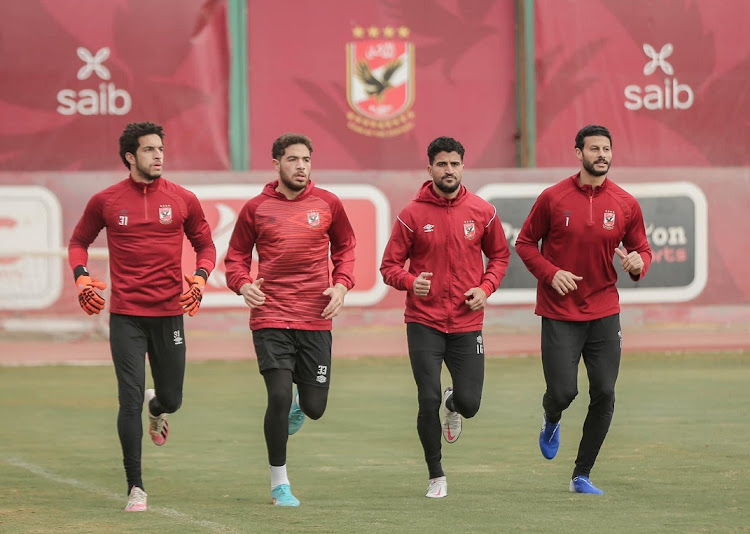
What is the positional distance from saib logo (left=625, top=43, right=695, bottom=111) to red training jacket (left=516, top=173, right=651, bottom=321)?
11.6m

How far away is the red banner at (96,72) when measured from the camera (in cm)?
1905

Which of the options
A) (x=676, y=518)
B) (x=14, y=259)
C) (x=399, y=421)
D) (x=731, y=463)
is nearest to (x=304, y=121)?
(x=14, y=259)

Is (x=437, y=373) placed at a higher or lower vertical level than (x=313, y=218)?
lower

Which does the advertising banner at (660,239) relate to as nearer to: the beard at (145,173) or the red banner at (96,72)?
the red banner at (96,72)

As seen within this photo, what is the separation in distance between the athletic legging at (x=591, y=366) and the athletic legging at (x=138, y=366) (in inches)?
92.6

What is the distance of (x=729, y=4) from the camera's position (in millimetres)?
20109

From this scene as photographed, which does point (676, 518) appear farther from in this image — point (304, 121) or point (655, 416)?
point (304, 121)

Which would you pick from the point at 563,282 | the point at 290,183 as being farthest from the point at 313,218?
the point at 563,282

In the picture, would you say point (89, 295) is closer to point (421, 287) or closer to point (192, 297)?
point (192, 297)

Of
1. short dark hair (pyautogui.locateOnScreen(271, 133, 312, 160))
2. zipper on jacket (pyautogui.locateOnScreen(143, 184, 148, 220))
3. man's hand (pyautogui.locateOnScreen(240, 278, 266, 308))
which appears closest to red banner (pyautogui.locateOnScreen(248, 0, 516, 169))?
zipper on jacket (pyautogui.locateOnScreen(143, 184, 148, 220))

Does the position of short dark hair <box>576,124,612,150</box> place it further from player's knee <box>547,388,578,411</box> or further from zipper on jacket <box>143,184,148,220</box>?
zipper on jacket <box>143,184,148,220</box>

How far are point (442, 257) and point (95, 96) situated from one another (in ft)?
38.0

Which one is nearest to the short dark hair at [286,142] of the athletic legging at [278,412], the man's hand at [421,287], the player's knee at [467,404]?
the man's hand at [421,287]

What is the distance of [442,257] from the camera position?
8.67 meters
